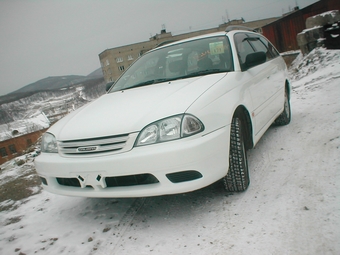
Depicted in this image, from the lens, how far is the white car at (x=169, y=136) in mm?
1989

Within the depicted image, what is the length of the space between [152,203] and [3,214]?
1924 mm

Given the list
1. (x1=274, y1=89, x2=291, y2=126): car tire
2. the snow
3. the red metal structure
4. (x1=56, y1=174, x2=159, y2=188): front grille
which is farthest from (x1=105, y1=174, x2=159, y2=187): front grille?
the snow

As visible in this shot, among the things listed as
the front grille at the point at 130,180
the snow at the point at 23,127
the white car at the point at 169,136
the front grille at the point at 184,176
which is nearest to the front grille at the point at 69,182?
the white car at the point at 169,136

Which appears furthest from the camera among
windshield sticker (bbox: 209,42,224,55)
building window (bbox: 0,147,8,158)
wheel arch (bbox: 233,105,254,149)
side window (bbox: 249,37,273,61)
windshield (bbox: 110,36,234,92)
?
building window (bbox: 0,147,8,158)

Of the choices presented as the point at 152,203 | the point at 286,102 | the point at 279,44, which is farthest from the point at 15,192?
the point at 279,44

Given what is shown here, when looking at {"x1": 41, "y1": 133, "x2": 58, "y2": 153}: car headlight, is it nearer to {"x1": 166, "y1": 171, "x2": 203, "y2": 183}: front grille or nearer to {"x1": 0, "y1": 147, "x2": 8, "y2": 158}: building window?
{"x1": 166, "y1": 171, "x2": 203, "y2": 183}: front grille

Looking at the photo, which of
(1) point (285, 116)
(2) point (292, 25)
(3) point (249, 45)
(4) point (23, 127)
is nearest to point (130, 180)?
(3) point (249, 45)

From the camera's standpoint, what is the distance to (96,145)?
211cm

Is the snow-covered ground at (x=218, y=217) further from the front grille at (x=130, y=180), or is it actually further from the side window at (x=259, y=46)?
the side window at (x=259, y=46)

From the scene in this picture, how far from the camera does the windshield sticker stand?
301cm

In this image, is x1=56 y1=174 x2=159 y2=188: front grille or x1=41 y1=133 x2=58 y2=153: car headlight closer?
x1=56 y1=174 x2=159 y2=188: front grille

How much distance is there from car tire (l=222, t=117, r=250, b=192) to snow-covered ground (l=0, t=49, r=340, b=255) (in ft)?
0.41

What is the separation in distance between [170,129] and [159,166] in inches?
11.7

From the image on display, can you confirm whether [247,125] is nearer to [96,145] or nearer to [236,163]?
[236,163]
